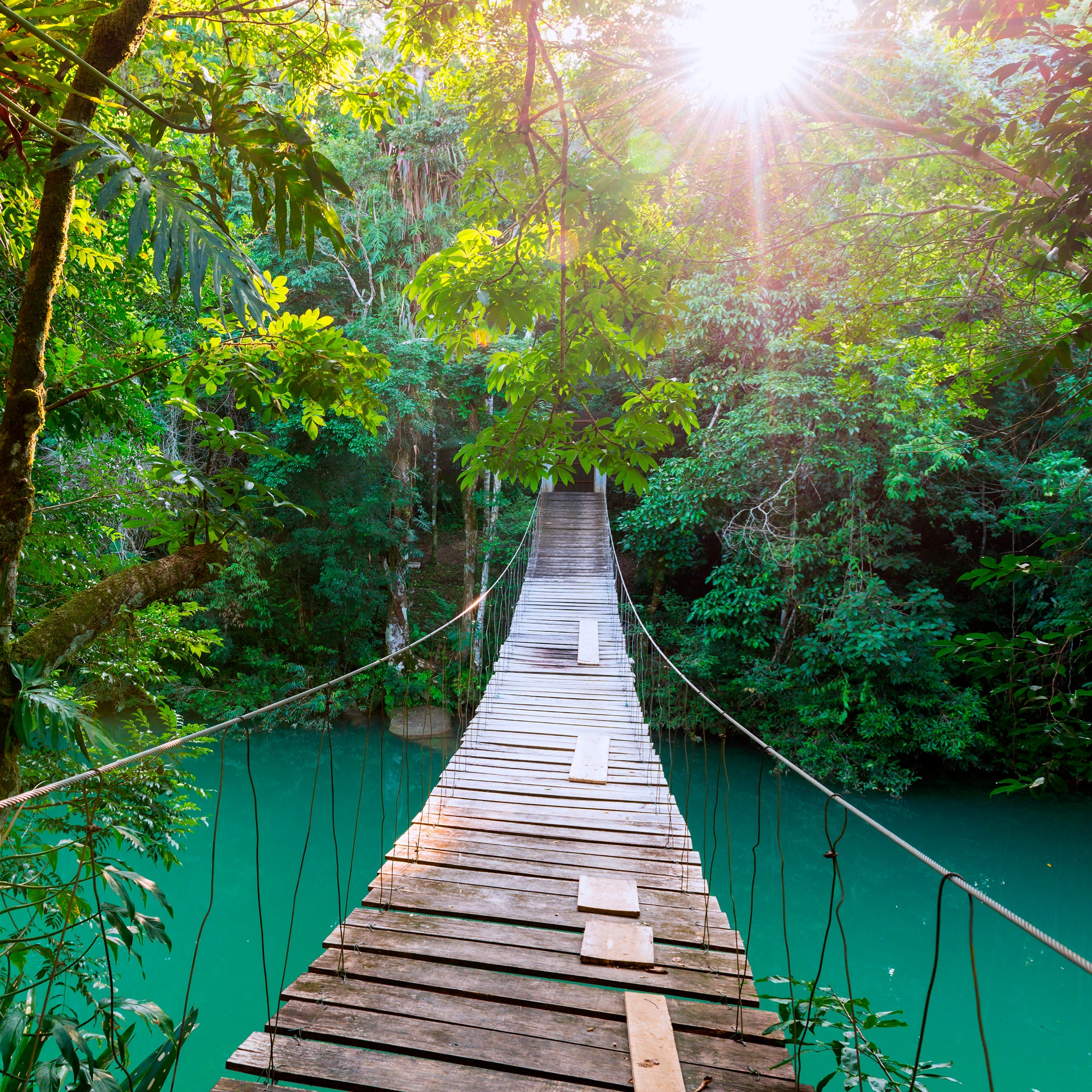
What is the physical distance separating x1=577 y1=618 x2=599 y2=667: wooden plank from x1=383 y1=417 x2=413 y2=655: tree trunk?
2971 millimetres

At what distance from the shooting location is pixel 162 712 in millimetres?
2492

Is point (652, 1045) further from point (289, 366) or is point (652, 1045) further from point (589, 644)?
point (589, 644)

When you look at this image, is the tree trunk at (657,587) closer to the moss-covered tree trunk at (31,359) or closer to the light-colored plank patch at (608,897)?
the light-colored plank patch at (608,897)

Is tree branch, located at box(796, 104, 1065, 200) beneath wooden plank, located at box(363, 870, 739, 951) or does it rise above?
above

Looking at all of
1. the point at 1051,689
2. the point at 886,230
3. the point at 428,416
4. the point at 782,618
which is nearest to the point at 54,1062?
the point at 1051,689

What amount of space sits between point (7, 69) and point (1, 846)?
98 centimetres

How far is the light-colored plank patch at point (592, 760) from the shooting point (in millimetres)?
2619

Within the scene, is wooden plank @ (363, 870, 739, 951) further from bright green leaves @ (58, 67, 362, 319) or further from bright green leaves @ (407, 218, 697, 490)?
bright green leaves @ (58, 67, 362, 319)

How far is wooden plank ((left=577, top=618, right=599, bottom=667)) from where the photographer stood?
4.30 metres

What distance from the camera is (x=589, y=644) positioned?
450 centimetres

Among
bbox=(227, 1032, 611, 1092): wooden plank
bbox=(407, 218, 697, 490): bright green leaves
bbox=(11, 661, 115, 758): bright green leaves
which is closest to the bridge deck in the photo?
bbox=(227, 1032, 611, 1092): wooden plank

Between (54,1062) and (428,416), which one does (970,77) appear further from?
(54,1062)

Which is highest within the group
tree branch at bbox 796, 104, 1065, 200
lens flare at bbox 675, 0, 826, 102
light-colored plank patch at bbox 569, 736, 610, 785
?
lens flare at bbox 675, 0, 826, 102

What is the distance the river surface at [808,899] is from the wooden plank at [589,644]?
1122 millimetres
